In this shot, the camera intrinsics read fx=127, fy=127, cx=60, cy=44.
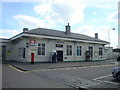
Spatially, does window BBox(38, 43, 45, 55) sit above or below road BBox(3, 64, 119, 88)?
above

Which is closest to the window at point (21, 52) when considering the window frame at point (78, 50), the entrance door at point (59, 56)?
the entrance door at point (59, 56)

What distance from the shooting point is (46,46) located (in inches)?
829

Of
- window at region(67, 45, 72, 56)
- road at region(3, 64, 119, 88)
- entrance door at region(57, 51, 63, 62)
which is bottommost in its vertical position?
road at region(3, 64, 119, 88)

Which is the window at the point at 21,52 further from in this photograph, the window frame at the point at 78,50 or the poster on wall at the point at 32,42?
the window frame at the point at 78,50

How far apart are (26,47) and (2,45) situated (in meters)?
7.47

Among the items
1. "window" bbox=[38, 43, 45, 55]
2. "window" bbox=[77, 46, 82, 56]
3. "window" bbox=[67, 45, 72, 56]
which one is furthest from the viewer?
"window" bbox=[77, 46, 82, 56]

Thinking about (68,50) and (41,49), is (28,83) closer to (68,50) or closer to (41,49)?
(41,49)

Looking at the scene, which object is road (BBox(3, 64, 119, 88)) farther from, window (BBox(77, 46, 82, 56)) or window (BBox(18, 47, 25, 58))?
window (BBox(77, 46, 82, 56))

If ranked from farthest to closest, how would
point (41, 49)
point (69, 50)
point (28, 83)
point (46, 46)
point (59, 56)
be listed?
point (69, 50) < point (59, 56) < point (46, 46) < point (41, 49) < point (28, 83)

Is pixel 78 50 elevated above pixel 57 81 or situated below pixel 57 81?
above

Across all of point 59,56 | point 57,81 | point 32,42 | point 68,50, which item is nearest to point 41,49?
point 32,42

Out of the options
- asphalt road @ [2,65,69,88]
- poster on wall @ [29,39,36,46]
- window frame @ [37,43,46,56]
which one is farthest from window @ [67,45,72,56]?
asphalt road @ [2,65,69,88]

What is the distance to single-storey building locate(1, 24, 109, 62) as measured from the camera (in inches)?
773

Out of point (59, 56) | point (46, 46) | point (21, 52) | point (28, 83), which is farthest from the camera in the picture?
point (59, 56)
